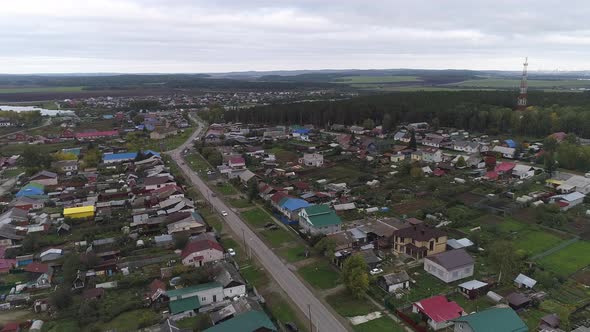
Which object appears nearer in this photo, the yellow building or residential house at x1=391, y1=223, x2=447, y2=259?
residential house at x1=391, y1=223, x2=447, y2=259

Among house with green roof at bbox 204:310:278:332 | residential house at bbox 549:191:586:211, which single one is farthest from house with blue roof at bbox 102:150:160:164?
residential house at bbox 549:191:586:211

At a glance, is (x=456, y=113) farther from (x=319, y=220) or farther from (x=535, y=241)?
(x=319, y=220)

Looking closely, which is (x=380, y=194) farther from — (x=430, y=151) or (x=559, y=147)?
(x=559, y=147)

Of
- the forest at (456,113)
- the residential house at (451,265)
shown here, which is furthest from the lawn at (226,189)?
the forest at (456,113)

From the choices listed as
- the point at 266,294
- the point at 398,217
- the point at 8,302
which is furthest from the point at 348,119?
the point at 8,302

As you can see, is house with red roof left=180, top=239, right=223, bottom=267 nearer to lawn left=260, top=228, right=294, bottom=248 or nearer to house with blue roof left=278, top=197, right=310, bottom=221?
lawn left=260, top=228, right=294, bottom=248

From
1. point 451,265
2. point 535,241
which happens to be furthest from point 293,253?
point 535,241
